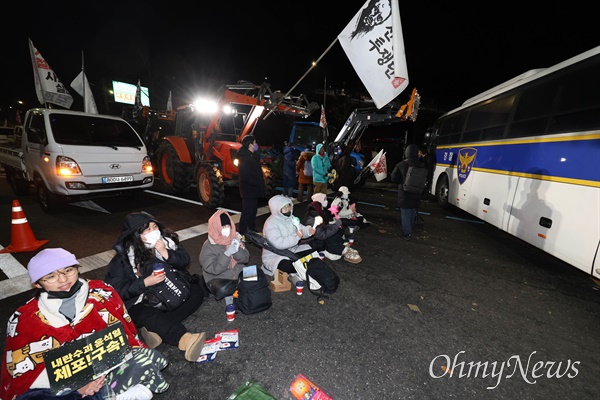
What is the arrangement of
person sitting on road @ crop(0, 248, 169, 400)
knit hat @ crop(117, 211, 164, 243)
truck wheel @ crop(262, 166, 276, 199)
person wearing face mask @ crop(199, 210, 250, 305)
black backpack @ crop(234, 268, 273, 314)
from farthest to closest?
1. truck wheel @ crop(262, 166, 276, 199)
2. person wearing face mask @ crop(199, 210, 250, 305)
3. black backpack @ crop(234, 268, 273, 314)
4. knit hat @ crop(117, 211, 164, 243)
5. person sitting on road @ crop(0, 248, 169, 400)

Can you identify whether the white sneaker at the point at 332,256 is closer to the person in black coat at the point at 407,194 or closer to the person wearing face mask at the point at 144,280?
the person in black coat at the point at 407,194

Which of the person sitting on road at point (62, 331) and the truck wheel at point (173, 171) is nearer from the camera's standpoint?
the person sitting on road at point (62, 331)

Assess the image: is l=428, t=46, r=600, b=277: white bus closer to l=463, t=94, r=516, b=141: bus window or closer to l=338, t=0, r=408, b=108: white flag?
l=463, t=94, r=516, b=141: bus window

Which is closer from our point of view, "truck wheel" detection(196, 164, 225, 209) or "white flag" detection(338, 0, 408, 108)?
"white flag" detection(338, 0, 408, 108)

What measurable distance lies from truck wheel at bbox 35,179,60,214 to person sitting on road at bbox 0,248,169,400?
18.7ft

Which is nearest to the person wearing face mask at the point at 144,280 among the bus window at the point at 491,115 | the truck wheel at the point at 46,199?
the truck wheel at the point at 46,199

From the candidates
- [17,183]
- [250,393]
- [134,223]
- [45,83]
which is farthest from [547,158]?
[45,83]

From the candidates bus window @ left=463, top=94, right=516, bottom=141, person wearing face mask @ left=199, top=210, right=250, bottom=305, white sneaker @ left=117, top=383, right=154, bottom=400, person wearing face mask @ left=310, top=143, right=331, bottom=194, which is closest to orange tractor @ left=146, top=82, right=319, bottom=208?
person wearing face mask @ left=310, top=143, right=331, bottom=194

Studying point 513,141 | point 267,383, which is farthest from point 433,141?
point 267,383

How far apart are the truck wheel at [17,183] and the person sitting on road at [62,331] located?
8584 mm

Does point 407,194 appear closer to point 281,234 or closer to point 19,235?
point 281,234

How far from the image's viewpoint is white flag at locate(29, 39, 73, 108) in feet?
28.4

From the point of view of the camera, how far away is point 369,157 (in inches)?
672

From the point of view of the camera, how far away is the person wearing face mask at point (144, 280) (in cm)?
245
